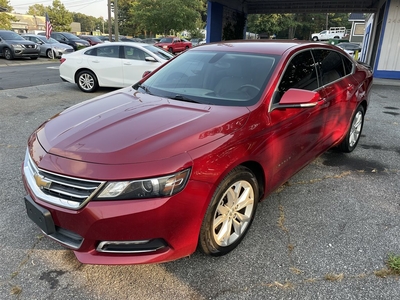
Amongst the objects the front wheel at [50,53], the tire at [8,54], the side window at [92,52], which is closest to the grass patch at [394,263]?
the side window at [92,52]

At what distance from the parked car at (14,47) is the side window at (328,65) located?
19546 millimetres

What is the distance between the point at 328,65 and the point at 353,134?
4.54 ft

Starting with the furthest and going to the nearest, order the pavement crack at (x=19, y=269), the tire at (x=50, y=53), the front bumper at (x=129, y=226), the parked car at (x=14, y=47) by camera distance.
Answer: the tire at (x=50, y=53)
the parked car at (x=14, y=47)
the pavement crack at (x=19, y=269)
the front bumper at (x=129, y=226)

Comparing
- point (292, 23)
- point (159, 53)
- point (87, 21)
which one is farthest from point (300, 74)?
point (87, 21)

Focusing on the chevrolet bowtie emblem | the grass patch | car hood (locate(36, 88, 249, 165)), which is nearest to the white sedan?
car hood (locate(36, 88, 249, 165))

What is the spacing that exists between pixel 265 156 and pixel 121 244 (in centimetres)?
136

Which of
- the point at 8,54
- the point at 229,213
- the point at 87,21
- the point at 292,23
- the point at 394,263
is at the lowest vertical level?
the point at 394,263

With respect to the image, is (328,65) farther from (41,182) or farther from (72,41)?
(72,41)

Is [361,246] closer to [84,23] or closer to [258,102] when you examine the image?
[258,102]

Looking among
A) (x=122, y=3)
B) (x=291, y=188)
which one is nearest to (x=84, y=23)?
(x=122, y=3)

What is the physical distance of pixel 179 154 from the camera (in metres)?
2.12

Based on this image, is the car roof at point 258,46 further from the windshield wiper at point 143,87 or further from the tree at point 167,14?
the tree at point 167,14

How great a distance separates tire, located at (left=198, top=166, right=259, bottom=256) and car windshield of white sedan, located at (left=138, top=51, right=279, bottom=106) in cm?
71

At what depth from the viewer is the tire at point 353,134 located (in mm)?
4691
